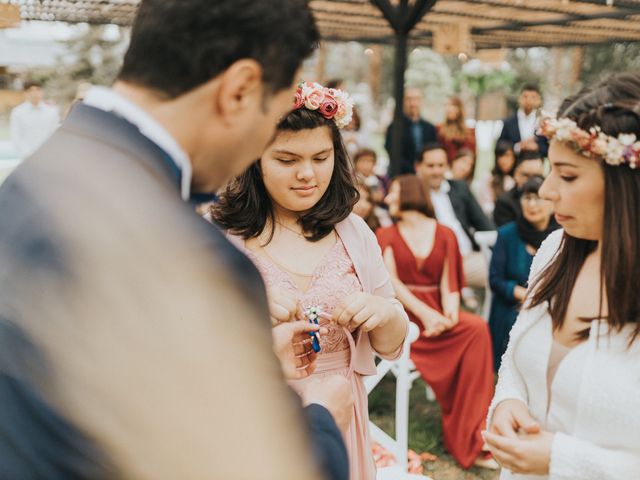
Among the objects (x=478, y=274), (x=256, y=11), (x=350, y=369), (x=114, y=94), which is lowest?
(x=478, y=274)

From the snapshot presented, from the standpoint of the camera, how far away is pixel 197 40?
886 millimetres

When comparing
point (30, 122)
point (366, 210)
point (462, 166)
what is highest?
point (30, 122)

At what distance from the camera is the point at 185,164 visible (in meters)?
0.91

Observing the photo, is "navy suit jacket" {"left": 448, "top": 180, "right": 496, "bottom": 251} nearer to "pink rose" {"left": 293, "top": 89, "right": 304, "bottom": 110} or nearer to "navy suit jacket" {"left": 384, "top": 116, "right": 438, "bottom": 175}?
"navy suit jacket" {"left": 384, "top": 116, "right": 438, "bottom": 175}

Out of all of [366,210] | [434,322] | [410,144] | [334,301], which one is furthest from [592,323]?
[410,144]

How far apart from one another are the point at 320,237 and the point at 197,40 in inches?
42.8

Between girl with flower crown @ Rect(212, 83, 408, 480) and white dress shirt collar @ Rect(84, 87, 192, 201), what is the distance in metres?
0.90

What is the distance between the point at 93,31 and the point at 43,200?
29152mm

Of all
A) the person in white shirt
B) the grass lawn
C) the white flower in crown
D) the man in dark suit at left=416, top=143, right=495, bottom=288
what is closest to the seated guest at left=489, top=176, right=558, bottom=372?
the grass lawn

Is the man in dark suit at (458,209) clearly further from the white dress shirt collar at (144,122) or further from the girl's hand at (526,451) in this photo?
the white dress shirt collar at (144,122)

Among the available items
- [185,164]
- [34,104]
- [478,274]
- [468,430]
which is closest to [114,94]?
[185,164]

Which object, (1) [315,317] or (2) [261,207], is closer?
(1) [315,317]

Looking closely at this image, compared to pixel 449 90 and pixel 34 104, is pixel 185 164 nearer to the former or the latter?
pixel 34 104

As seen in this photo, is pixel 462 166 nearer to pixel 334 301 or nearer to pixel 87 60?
pixel 334 301
